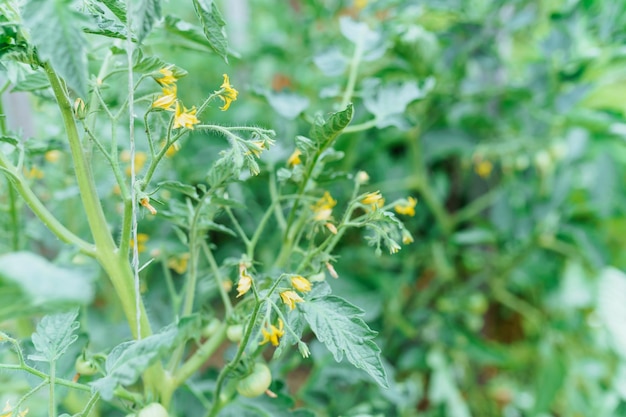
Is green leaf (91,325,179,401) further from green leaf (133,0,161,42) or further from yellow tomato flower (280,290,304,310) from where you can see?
green leaf (133,0,161,42)

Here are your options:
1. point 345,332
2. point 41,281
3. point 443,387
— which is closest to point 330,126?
point 345,332

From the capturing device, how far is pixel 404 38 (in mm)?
968

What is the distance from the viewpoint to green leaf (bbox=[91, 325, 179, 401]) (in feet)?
1.36

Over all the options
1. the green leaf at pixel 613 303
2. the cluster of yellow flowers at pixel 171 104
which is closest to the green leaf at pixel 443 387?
the green leaf at pixel 613 303

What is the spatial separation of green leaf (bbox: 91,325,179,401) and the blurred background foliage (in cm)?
45

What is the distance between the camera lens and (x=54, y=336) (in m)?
0.52

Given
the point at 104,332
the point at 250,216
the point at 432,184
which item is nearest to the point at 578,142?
the point at 432,184

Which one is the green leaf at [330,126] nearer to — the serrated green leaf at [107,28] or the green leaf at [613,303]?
the serrated green leaf at [107,28]

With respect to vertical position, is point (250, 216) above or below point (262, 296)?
below

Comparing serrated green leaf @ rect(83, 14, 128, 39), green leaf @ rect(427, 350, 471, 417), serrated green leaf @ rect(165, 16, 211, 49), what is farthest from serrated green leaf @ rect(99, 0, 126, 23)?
green leaf @ rect(427, 350, 471, 417)

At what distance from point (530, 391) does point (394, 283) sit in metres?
0.48

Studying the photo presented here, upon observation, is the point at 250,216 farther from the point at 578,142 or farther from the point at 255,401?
the point at 578,142

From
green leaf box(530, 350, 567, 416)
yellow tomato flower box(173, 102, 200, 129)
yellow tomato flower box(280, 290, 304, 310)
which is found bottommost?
green leaf box(530, 350, 567, 416)

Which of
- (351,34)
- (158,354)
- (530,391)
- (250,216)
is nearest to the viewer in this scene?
(158,354)
